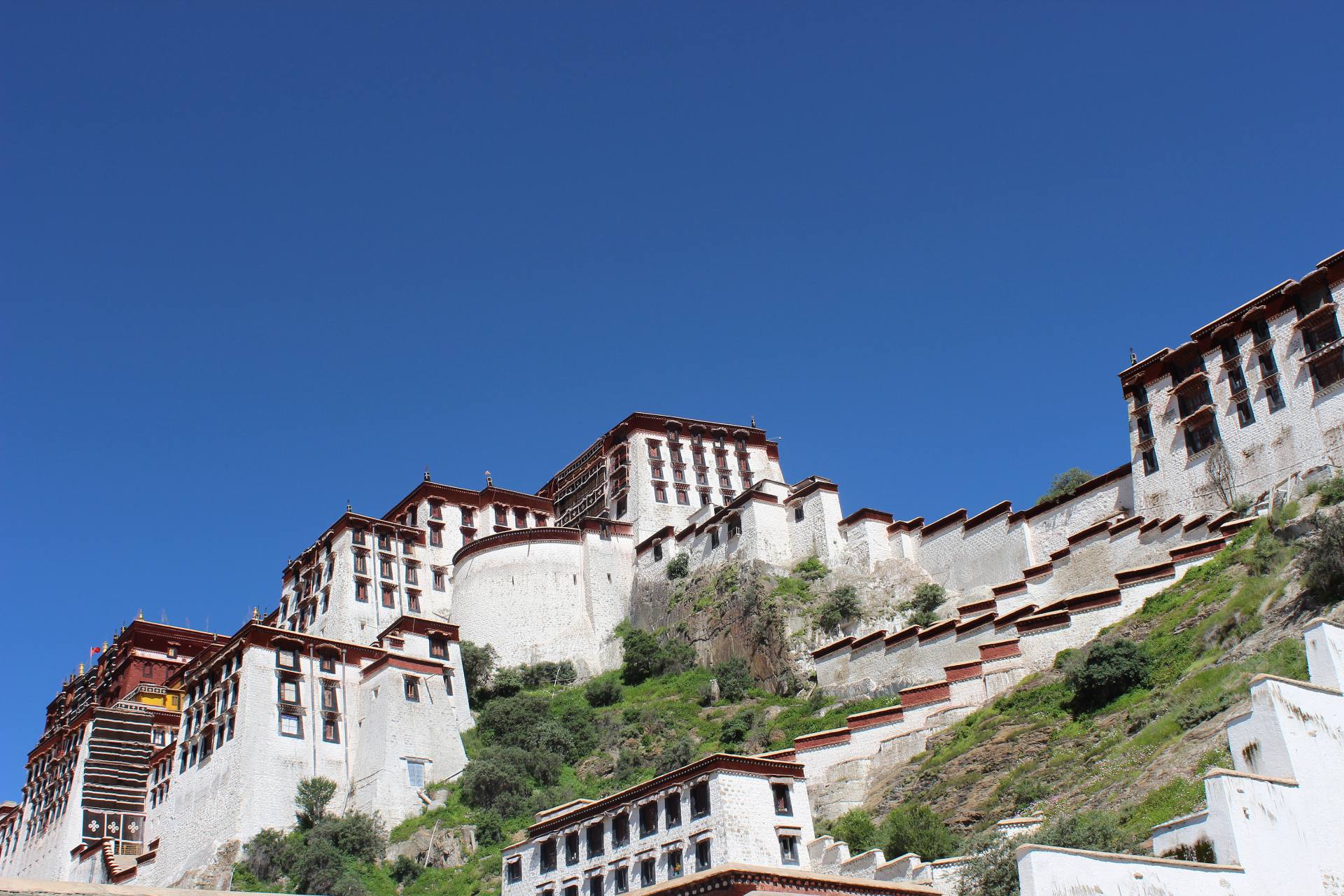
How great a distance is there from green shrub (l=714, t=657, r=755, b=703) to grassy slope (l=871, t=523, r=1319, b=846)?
58.2ft

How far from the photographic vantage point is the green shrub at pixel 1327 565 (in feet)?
97.0

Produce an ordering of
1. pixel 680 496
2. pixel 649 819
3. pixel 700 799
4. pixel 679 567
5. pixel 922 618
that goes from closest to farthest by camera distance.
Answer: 1. pixel 700 799
2. pixel 649 819
3. pixel 922 618
4. pixel 679 567
5. pixel 680 496

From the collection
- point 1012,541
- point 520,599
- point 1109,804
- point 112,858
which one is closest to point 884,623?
point 1012,541

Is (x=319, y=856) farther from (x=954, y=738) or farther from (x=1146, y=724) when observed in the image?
(x=1146, y=724)

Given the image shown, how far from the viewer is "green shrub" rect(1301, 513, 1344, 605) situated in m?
29.6

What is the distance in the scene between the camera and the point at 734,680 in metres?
54.5

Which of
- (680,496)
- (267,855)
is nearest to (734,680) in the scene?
(267,855)

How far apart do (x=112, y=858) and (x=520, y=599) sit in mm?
23057

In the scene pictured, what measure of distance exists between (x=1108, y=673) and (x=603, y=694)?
30200mm

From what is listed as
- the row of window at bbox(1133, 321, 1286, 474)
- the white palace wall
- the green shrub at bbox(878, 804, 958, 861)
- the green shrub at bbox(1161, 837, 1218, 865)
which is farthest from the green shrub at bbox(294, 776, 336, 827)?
the green shrub at bbox(1161, 837, 1218, 865)

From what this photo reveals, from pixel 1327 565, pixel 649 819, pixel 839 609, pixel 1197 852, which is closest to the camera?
pixel 1197 852

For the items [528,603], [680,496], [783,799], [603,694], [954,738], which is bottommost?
[783,799]

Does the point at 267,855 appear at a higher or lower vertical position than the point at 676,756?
lower

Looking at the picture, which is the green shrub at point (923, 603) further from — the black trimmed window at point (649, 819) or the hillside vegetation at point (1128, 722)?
the black trimmed window at point (649, 819)
